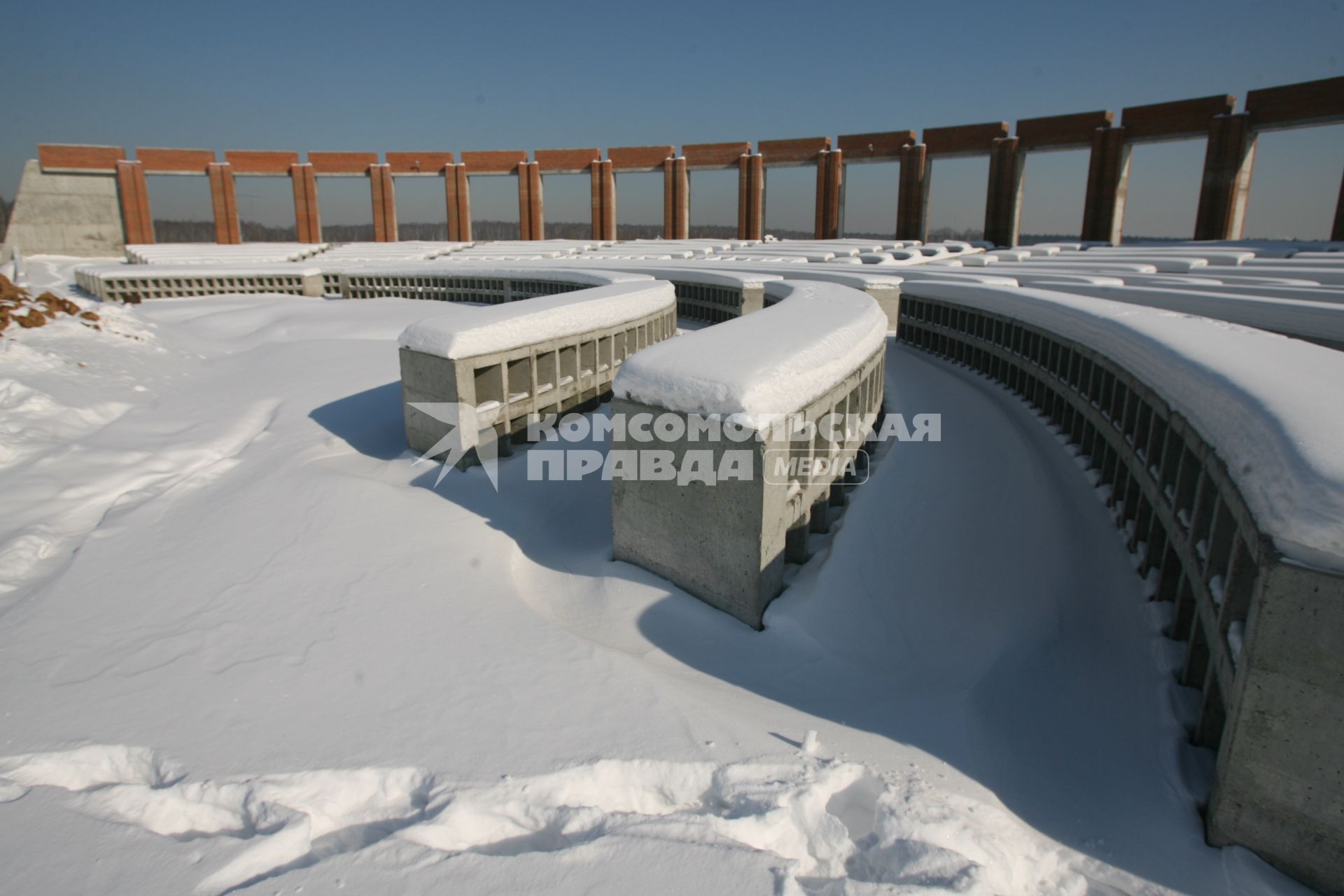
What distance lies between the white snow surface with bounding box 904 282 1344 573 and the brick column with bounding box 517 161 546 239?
39.9m

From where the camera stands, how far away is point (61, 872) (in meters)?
4.16

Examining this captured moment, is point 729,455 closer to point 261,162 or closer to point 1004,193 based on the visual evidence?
point 1004,193

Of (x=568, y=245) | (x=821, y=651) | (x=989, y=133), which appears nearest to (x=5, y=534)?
(x=821, y=651)

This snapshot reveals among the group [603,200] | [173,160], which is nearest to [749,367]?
[603,200]

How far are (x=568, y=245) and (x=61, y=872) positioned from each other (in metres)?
39.7

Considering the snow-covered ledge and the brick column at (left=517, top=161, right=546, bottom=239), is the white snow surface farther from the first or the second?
the brick column at (left=517, top=161, right=546, bottom=239)

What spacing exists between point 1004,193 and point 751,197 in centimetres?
1309

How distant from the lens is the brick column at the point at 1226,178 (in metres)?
29.3

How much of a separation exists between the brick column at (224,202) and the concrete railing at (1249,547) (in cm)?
4966

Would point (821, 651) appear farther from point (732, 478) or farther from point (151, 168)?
point (151, 168)

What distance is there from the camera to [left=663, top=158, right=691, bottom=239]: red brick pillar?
43.5 m

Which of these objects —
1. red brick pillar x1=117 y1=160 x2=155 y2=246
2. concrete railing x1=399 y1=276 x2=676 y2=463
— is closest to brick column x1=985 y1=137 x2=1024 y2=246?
concrete railing x1=399 y1=276 x2=676 y2=463

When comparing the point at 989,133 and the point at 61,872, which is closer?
the point at 61,872

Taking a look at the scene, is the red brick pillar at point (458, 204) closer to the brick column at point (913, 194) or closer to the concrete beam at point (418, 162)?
the concrete beam at point (418, 162)
